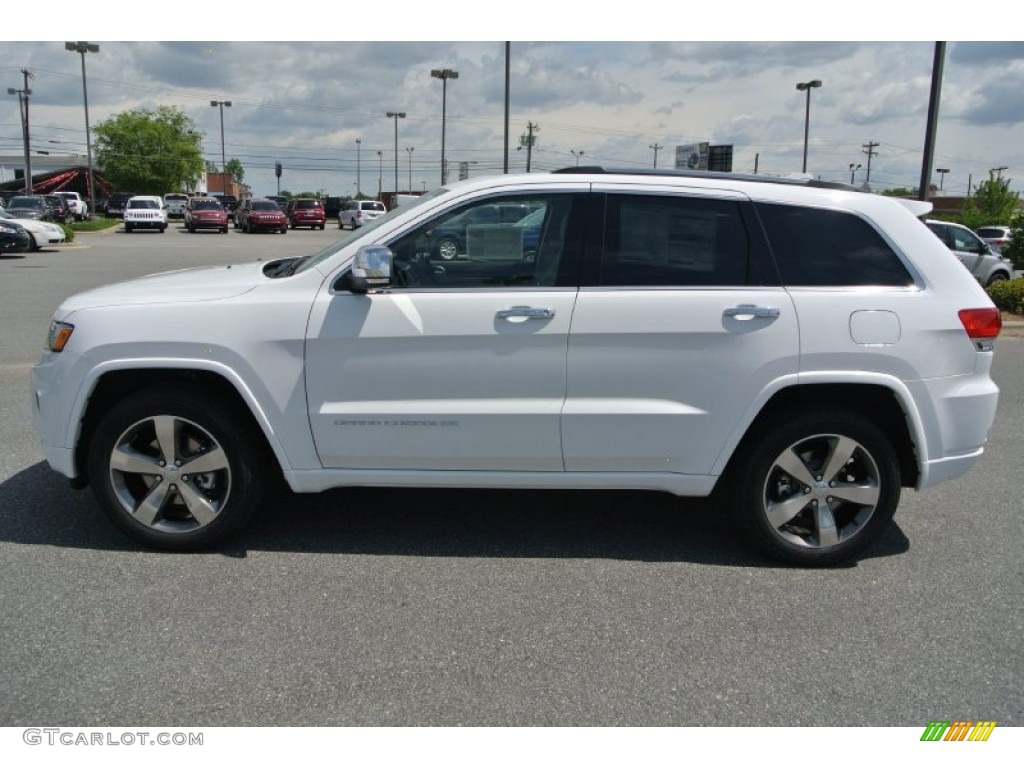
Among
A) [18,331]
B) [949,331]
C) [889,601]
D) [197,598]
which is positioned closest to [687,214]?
[949,331]

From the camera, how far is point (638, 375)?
406 centimetres

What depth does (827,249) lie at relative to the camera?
4.20m

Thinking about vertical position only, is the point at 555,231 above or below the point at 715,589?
above

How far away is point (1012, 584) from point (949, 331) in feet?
4.08

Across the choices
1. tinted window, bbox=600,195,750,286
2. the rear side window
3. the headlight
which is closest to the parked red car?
the headlight

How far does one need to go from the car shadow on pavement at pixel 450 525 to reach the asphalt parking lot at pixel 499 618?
0.02 metres

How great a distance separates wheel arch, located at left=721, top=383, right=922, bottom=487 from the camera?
418 cm

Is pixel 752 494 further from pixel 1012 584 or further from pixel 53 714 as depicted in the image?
pixel 53 714

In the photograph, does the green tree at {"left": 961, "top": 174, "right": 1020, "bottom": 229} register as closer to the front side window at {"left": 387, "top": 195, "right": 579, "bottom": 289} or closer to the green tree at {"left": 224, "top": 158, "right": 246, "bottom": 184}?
the front side window at {"left": 387, "top": 195, "right": 579, "bottom": 289}

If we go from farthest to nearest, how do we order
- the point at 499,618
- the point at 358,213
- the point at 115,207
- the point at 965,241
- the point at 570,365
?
the point at 115,207 → the point at 358,213 → the point at 965,241 → the point at 570,365 → the point at 499,618

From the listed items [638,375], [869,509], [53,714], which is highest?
[638,375]

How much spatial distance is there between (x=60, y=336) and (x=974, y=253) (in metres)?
19.1

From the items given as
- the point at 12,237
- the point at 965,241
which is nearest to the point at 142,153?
the point at 12,237

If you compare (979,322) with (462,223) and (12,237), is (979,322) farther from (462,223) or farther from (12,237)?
(12,237)
